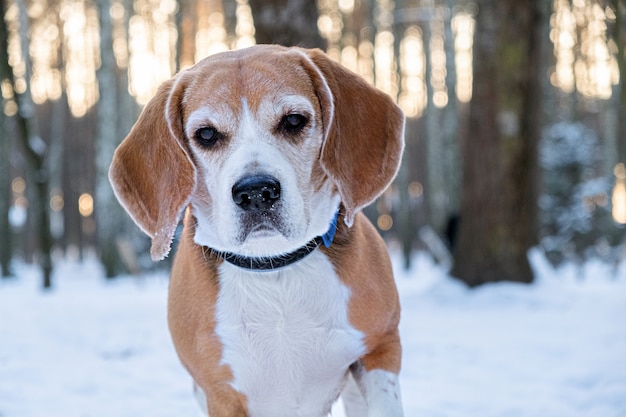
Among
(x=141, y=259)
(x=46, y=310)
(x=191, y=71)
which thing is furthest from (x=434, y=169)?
(x=191, y=71)

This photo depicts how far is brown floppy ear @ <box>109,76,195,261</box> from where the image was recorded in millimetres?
2586

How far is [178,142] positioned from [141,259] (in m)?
15.5

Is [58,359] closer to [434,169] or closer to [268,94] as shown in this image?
[268,94]

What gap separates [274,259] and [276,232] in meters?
0.25

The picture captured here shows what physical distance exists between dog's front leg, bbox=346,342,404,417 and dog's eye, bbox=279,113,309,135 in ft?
2.75

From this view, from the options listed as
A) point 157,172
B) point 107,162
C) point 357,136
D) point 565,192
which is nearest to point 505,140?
point 357,136

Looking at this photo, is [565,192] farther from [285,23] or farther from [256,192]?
[256,192]

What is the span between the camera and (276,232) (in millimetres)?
2377

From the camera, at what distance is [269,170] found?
7.50ft

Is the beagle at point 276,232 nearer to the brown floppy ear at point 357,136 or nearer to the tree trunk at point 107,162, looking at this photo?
the brown floppy ear at point 357,136

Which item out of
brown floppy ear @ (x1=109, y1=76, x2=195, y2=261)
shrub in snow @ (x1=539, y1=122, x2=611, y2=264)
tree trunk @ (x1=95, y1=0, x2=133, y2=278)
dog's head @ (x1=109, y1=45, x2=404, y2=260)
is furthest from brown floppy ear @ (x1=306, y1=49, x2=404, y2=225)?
shrub in snow @ (x1=539, y1=122, x2=611, y2=264)

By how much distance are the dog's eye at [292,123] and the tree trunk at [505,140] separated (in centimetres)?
542

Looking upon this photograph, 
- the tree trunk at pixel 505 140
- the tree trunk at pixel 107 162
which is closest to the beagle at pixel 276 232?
the tree trunk at pixel 505 140

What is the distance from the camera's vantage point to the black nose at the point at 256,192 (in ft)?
7.42
